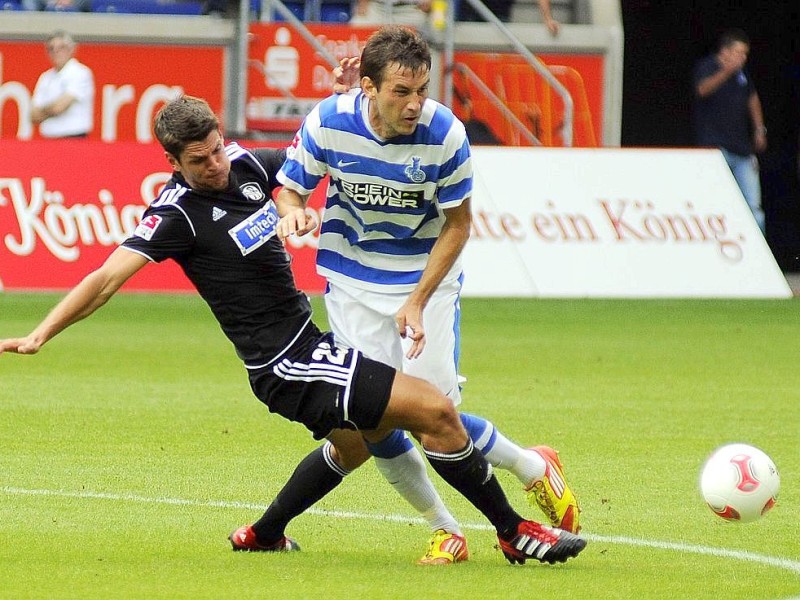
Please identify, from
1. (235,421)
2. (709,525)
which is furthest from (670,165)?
(709,525)

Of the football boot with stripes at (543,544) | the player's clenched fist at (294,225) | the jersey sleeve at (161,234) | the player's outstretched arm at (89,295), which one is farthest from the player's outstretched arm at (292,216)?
the football boot with stripes at (543,544)

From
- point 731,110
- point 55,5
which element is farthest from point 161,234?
point 55,5

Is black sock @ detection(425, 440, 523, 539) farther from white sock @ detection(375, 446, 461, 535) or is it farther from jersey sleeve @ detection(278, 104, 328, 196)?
jersey sleeve @ detection(278, 104, 328, 196)

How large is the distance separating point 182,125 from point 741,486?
2.34 m

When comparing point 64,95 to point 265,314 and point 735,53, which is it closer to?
point 735,53

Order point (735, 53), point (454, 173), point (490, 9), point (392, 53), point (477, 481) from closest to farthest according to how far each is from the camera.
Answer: point (392, 53) → point (477, 481) → point (454, 173) → point (735, 53) → point (490, 9)

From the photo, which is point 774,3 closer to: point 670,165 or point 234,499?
point 670,165

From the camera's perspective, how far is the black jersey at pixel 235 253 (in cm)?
562

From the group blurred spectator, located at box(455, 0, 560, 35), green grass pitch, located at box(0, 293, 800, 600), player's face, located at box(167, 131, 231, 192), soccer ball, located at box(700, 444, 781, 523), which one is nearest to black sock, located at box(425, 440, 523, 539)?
green grass pitch, located at box(0, 293, 800, 600)

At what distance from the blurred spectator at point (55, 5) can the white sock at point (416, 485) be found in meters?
14.3

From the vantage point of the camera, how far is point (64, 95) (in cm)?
1708

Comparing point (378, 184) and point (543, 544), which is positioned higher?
point (378, 184)

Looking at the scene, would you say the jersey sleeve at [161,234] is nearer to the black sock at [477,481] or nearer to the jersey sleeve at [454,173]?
the jersey sleeve at [454,173]

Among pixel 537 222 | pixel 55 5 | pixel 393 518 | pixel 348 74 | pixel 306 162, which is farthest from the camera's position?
pixel 55 5
